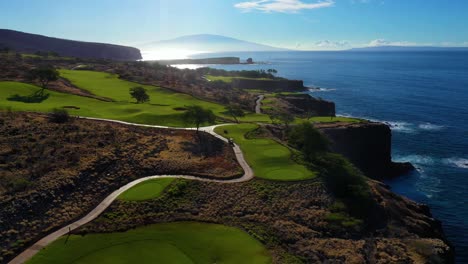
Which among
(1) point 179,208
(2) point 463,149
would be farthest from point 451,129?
(1) point 179,208

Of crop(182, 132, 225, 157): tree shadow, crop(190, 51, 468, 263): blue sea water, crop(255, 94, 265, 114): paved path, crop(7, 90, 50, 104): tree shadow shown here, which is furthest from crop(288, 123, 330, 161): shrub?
crop(7, 90, 50, 104): tree shadow

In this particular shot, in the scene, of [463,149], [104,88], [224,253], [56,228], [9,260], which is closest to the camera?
[9,260]

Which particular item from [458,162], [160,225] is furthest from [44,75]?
[458,162]

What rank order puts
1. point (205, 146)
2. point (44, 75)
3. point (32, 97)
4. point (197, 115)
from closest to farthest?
point (205, 146)
point (197, 115)
point (32, 97)
point (44, 75)

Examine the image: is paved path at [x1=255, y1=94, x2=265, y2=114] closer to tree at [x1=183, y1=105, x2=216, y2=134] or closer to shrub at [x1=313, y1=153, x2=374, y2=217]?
tree at [x1=183, y1=105, x2=216, y2=134]

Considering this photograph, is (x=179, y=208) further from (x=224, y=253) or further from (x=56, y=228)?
(x=56, y=228)

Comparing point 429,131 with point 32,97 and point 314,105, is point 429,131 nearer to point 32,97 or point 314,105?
point 314,105
